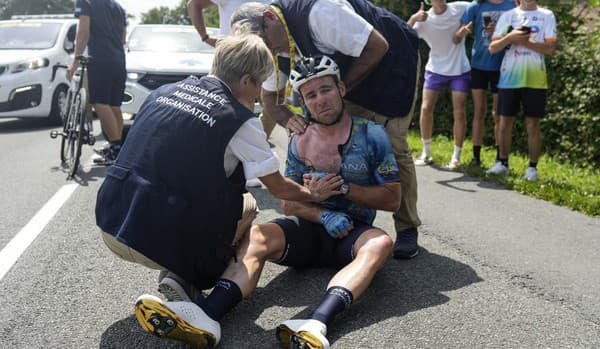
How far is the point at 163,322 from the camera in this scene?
2.64 metres

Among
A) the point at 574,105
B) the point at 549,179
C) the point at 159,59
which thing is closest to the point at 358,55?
the point at 549,179

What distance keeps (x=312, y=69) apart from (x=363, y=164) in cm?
63

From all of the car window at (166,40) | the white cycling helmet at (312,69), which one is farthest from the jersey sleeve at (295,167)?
the car window at (166,40)

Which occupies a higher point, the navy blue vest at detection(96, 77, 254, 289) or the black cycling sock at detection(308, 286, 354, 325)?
the navy blue vest at detection(96, 77, 254, 289)

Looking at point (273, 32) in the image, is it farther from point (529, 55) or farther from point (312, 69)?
point (529, 55)

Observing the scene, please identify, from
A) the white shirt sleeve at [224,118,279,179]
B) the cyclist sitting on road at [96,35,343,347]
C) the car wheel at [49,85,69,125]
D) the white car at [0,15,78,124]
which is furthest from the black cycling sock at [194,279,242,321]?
the car wheel at [49,85,69,125]

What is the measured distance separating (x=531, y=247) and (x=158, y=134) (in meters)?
2.77

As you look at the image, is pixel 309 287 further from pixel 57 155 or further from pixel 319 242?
pixel 57 155

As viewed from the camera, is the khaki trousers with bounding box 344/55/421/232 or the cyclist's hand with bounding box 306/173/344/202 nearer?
the cyclist's hand with bounding box 306/173/344/202

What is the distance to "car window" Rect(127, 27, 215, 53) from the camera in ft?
33.8

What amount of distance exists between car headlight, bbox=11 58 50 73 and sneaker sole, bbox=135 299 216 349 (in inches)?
402

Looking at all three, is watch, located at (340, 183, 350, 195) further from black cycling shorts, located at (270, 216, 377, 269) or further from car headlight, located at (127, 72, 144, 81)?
car headlight, located at (127, 72, 144, 81)

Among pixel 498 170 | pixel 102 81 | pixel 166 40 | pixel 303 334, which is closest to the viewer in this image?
pixel 303 334

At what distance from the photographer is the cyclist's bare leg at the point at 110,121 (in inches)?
284
